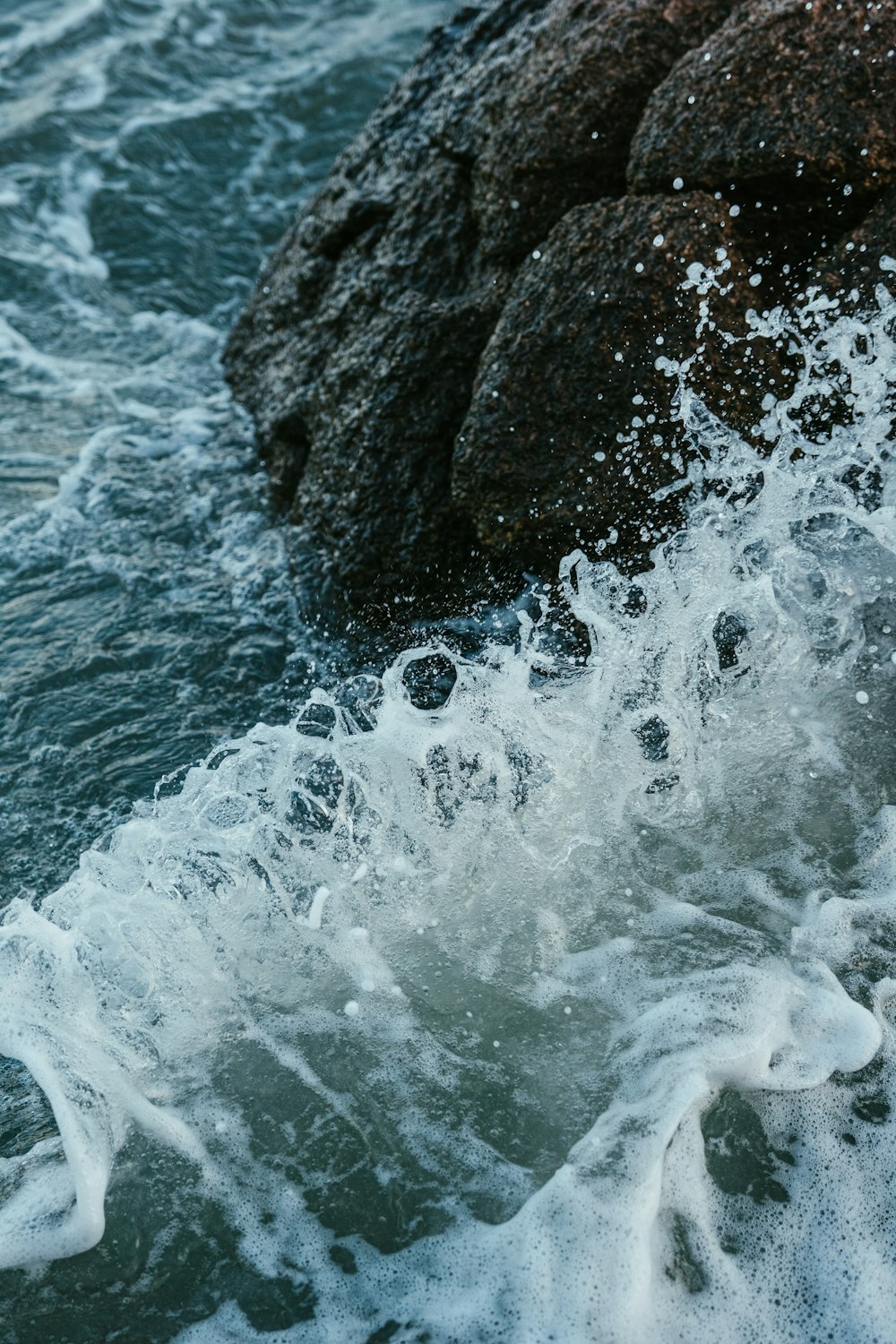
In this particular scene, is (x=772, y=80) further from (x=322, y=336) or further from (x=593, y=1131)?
(x=593, y=1131)

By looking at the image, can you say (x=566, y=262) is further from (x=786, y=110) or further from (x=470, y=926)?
(x=470, y=926)

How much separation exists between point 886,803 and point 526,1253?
1391mm

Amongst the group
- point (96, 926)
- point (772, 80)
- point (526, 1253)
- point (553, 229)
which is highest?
point (772, 80)

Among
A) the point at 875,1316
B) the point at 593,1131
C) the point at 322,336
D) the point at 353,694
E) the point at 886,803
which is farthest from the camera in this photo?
the point at 322,336

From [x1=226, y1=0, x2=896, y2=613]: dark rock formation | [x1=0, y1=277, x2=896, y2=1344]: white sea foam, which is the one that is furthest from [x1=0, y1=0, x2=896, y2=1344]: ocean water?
[x1=226, y1=0, x2=896, y2=613]: dark rock formation

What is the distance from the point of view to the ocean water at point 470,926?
2.22 m

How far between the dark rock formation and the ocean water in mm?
137

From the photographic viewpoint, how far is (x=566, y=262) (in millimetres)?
3404

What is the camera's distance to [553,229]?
3.51 meters

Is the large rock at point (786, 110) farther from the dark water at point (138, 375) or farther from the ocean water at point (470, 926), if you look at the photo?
the dark water at point (138, 375)

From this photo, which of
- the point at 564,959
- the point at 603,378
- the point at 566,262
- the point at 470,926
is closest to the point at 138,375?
the point at 566,262

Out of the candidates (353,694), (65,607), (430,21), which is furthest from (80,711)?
(430,21)

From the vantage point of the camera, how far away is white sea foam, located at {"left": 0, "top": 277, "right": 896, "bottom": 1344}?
7.29 ft

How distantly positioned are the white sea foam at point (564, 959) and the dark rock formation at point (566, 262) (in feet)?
0.60
